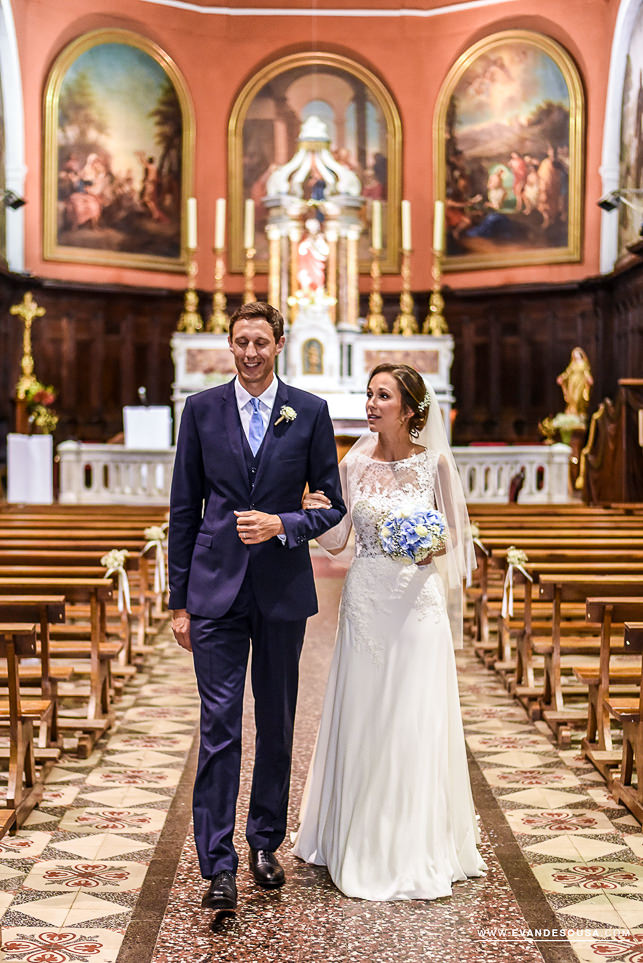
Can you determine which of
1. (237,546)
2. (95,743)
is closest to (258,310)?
(237,546)

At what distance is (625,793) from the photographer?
486 cm

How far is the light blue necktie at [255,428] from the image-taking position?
150 inches

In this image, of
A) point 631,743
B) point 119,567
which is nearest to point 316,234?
point 119,567

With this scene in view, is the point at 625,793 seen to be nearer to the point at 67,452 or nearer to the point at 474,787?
the point at 474,787

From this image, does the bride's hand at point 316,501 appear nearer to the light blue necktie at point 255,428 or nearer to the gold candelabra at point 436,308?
the light blue necktie at point 255,428

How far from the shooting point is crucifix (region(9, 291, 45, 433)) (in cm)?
1609

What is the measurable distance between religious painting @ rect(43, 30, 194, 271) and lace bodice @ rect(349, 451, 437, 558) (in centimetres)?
1549

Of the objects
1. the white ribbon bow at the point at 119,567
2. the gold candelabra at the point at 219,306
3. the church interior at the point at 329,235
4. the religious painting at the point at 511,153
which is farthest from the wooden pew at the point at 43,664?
the religious painting at the point at 511,153

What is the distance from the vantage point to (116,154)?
19406 mm

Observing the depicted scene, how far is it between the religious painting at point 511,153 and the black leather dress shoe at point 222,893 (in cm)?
1652

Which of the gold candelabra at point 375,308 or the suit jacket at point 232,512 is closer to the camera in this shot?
the suit jacket at point 232,512

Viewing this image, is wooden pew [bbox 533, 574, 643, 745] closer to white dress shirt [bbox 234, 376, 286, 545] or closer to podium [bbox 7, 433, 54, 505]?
white dress shirt [bbox 234, 376, 286, 545]

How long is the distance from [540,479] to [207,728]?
12507 millimetres

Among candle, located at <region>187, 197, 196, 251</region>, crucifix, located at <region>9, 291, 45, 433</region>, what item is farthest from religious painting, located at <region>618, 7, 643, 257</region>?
crucifix, located at <region>9, 291, 45, 433</region>
